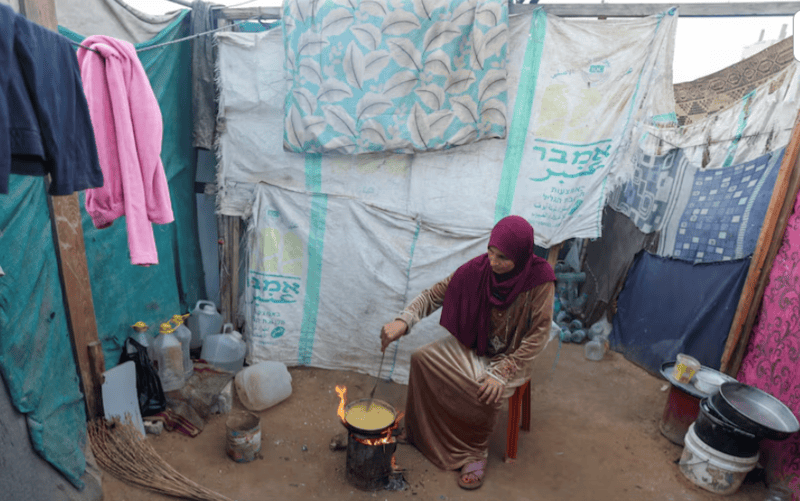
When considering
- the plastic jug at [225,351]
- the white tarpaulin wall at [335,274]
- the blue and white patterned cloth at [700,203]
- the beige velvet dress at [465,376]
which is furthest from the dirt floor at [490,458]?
the blue and white patterned cloth at [700,203]

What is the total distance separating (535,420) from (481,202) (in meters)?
1.93

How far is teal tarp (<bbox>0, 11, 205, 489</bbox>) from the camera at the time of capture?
7.13ft

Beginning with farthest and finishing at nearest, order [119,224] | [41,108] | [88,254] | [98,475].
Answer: [119,224] → [88,254] → [98,475] → [41,108]

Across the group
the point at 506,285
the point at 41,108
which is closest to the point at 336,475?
the point at 506,285

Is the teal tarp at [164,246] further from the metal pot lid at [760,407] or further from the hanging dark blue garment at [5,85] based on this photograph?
the metal pot lid at [760,407]

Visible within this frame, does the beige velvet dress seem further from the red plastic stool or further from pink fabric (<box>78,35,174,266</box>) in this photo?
pink fabric (<box>78,35,174,266</box>)

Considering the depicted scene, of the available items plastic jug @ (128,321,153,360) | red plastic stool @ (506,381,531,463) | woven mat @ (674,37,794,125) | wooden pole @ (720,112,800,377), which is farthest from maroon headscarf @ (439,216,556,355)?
woven mat @ (674,37,794,125)

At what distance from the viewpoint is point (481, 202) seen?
360cm

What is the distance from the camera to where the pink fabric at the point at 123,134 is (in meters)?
1.81

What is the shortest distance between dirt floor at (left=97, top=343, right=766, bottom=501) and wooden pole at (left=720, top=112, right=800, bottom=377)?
2.85 feet

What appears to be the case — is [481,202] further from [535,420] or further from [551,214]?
[535,420]

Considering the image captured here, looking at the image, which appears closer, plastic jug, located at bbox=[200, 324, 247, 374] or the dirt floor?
the dirt floor

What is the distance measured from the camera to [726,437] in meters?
2.77

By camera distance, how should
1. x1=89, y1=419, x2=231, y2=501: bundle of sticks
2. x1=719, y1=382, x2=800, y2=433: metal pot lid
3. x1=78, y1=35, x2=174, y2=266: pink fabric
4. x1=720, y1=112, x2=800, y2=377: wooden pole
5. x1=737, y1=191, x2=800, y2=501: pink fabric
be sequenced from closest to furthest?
x1=78, y1=35, x2=174, y2=266: pink fabric → x1=89, y1=419, x2=231, y2=501: bundle of sticks → x1=719, y1=382, x2=800, y2=433: metal pot lid → x1=737, y1=191, x2=800, y2=501: pink fabric → x1=720, y1=112, x2=800, y2=377: wooden pole
